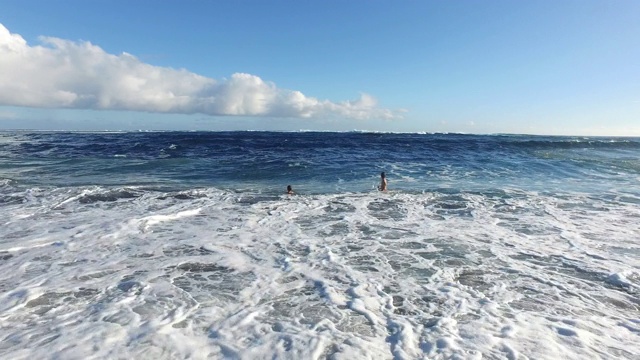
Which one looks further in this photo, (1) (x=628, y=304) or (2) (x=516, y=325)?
(1) (x=628, y=304)

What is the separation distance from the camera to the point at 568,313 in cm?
533

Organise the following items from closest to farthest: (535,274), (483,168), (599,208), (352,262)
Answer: (535,274), (352,262), (599,208), (483,168)

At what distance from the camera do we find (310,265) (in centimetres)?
706

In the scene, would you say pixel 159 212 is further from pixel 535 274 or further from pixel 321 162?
pixel 321 162

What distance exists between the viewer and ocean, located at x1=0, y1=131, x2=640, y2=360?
14.9 ft

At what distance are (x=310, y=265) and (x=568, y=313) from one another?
13.4ft

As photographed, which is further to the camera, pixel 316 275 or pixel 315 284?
pixel 316 275

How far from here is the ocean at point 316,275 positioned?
4555 mm

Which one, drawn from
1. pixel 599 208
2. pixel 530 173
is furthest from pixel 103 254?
pixel 530 173

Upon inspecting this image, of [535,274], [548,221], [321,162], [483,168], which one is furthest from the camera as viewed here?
[321,162]

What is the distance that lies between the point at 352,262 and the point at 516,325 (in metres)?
3.01

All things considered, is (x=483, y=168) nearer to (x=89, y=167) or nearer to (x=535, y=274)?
(x=535, y=274)

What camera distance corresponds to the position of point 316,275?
6.59 metres

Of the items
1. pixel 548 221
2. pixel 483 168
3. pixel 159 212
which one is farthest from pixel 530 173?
pixel 159 212
